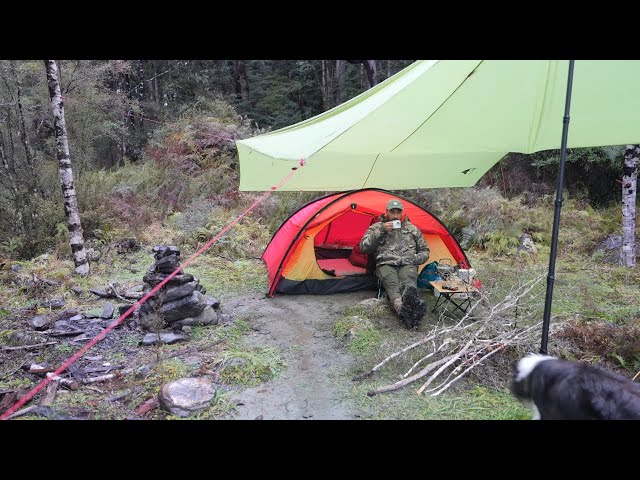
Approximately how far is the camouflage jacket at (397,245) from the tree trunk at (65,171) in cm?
468

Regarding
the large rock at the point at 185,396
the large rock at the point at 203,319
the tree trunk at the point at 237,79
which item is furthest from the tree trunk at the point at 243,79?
the large rock at the point at 185,396

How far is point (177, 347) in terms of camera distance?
14.9ft

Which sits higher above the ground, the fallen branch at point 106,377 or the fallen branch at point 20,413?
the fallen branch at point 20,413

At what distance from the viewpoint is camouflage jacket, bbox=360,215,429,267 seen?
580 centimetres

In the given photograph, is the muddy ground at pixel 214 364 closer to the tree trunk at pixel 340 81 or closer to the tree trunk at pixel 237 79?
the tree trunk at pixel 340 81

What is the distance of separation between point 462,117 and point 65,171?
6070 mm

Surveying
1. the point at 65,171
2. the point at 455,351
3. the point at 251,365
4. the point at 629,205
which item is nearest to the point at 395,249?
the point at 455,351

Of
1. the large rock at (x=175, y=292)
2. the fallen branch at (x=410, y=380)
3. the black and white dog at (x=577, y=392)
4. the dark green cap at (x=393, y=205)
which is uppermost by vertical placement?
the dark green cap at (x=393, y=205)

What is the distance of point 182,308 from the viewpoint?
500cm

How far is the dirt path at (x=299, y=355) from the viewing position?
349cm

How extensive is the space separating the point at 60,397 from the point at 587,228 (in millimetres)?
9682

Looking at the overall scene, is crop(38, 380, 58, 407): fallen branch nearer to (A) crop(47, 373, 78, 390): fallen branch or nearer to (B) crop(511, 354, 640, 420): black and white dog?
(A) crop(47, 373, 78, 390): fallen branch

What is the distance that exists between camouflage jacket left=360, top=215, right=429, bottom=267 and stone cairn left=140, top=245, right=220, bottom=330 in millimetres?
2338

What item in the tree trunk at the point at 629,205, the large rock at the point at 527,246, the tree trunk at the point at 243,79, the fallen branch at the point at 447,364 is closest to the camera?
the fallen branch at the point at 447,364
